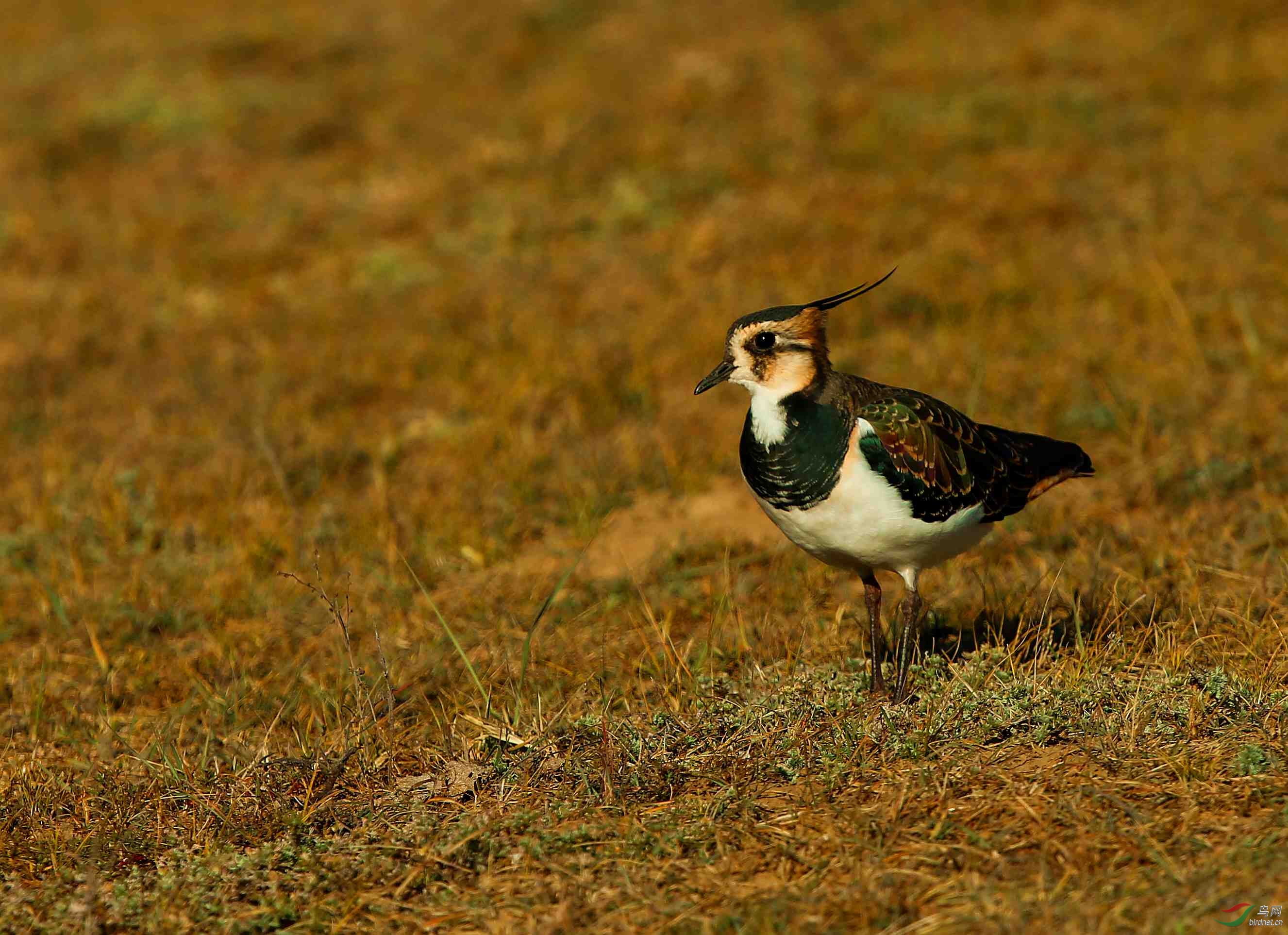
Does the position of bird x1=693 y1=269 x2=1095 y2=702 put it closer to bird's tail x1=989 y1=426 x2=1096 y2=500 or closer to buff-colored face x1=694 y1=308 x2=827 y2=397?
buff-colored face x1=694 y1=308 x2=827 y2=397

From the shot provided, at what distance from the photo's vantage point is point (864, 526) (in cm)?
460

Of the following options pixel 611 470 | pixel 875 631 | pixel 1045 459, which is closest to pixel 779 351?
pixel 875 631

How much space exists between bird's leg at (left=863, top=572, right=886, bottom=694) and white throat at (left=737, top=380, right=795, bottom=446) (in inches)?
26.4

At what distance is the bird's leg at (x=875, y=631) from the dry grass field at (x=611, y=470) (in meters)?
0.16

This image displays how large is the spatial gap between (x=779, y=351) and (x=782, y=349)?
13mm

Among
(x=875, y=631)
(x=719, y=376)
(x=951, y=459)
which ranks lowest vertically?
(x=875, y=631)

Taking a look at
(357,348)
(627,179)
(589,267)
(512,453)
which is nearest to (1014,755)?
(512,453)

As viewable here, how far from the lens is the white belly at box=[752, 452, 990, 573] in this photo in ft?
15.1

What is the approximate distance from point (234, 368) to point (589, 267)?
2.57m

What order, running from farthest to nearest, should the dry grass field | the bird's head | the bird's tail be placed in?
the bird's tail < the bird's head < the dry grass field

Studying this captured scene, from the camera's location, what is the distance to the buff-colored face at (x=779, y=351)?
Result: 4832 millimetres

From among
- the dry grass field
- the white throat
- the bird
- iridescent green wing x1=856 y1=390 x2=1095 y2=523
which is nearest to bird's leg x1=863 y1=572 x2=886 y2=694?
the bird

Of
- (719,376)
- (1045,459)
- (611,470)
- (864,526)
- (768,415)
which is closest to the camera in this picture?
(864,526)

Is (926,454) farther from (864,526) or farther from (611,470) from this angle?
(611,470)
